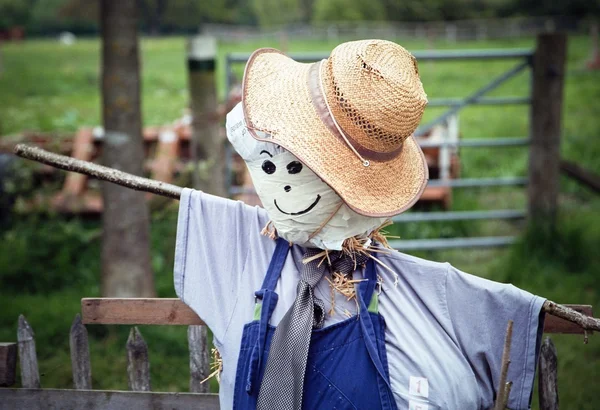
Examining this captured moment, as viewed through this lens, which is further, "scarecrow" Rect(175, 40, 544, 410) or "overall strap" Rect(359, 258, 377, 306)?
"overall strap" Rect(359, 258, 377, 306)

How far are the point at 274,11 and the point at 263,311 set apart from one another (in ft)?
80.3

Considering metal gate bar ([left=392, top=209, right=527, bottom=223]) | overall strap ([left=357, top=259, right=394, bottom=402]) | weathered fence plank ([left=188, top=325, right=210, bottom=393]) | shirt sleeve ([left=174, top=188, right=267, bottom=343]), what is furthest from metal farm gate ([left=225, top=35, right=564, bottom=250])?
overall strap ([left=357, top=259, right=394, bottom=402])

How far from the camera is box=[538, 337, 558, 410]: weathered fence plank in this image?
2.21m

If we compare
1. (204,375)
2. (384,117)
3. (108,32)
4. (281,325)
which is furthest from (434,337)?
(108,32)

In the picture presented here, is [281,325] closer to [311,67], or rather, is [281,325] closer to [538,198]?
[311,67]

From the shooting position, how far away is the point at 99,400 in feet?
7.76

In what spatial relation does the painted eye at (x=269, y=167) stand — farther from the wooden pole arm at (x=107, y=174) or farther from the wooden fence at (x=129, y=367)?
the wooden fence at (x=129, y=367)

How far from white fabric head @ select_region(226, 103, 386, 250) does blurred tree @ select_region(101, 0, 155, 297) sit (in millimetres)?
2097

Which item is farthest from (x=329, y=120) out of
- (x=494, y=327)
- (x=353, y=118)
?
(x=494, y=327)

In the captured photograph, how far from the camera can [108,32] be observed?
3.75 metres

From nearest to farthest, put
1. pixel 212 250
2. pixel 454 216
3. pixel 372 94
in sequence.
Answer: pixel 372 94 → pixel 212 250 → pixel 454 216

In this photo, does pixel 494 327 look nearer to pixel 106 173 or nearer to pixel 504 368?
pixel 504 368

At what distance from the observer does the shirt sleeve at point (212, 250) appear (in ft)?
6.51

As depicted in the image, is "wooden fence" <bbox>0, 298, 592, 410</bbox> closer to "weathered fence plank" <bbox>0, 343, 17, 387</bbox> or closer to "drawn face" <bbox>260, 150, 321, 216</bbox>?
"weathered fence plank" <bbox>0, 343, 17, 387</bbox>
